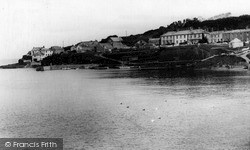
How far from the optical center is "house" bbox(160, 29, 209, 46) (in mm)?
141000

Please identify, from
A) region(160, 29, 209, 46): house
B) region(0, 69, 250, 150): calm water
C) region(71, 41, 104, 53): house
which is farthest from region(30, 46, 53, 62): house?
region(0, 69, 250, 150): calm water

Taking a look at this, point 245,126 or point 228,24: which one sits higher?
point 228,24

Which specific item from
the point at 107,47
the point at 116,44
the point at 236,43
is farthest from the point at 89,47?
the point at 236,43

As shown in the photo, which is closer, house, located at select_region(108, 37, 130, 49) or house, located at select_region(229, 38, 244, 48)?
house, located at select_region(229, 38, 244, 48)

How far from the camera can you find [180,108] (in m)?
41.3

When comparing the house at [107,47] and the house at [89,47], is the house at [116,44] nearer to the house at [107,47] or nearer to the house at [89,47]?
the house at [107,47]

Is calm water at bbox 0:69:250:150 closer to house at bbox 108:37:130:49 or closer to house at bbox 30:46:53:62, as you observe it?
house at bbox 108:37:130:49

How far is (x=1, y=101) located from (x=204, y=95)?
3016 cm

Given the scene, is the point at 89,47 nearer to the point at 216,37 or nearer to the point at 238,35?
the point at 216,37

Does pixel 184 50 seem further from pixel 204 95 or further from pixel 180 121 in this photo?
pixel 180 121

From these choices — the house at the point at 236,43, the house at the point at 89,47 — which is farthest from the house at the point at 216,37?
the house at the point at 89,47

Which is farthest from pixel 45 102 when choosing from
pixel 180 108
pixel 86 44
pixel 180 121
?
pixel 86 44

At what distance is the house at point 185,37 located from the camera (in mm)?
141000

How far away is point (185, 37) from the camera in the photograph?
145 metres
